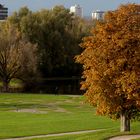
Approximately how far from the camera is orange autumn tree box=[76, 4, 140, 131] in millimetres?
25984

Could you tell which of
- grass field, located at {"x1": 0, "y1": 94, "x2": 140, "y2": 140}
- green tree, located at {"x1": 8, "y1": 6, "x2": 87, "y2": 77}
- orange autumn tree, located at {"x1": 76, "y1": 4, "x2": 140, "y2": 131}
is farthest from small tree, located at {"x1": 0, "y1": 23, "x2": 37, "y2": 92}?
orange autumn tree, located at {"x1": 76, "y1": 4, "x2": 140, "y2": 131}

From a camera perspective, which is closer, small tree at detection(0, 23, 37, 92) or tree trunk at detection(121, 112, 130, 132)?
tree trunk at detection(121, 112, 130, 132)

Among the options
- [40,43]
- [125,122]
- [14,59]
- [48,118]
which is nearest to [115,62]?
[125,122]

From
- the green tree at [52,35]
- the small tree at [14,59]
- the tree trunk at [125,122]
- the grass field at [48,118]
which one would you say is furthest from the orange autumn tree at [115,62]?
the green tree at [52,35]

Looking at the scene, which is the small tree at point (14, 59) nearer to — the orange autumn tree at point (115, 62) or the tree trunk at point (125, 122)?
the tree trunk at point (125, 122)

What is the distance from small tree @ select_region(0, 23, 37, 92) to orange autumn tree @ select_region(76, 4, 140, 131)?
60.3 meters

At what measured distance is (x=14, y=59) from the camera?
88062mm

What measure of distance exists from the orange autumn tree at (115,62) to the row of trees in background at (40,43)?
60.8 m

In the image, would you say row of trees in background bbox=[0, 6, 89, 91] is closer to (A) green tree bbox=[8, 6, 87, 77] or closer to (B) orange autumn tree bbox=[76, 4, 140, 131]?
(A) green tree bbox=[8, 6, 87, 77]

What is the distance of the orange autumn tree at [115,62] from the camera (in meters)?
26.0

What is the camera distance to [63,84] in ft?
352

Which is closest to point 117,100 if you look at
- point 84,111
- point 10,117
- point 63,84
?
point 10,117

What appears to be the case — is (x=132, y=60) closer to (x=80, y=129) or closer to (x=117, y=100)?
(x=117, y=100)

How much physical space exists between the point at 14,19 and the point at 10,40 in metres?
13.5
